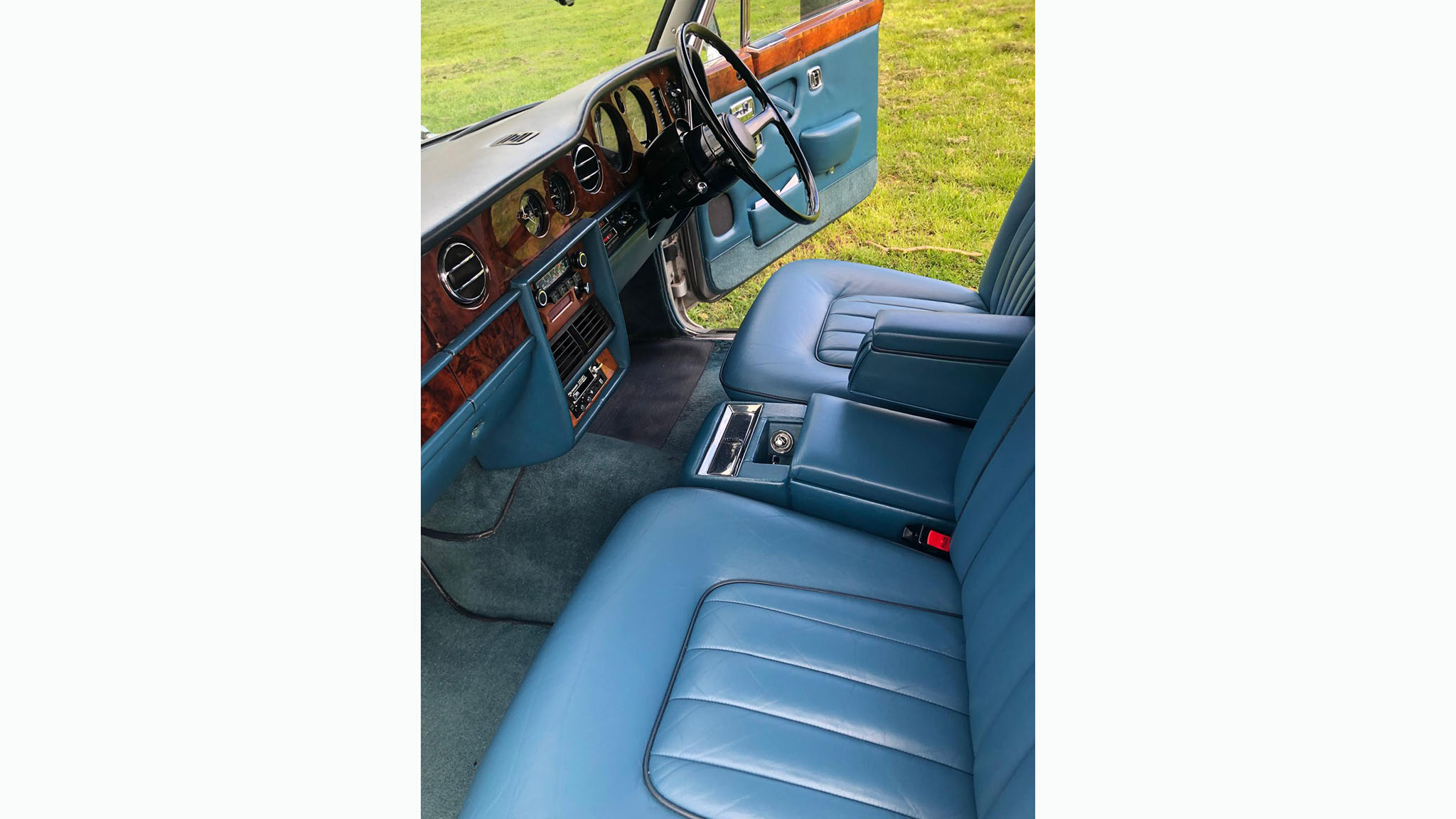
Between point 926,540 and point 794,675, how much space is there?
0.36m

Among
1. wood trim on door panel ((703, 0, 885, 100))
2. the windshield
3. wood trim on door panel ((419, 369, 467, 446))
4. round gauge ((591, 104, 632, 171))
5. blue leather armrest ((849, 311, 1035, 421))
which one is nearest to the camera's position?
wood trim on door panel ((419, 369, 467, 446))

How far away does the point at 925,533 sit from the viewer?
4.15 ft

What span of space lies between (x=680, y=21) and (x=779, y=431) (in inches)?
47.0

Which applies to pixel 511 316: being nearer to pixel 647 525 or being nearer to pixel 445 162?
pixel 445 162

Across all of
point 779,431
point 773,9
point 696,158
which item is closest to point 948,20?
point 773,9

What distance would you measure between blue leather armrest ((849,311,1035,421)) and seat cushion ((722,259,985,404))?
145 mm

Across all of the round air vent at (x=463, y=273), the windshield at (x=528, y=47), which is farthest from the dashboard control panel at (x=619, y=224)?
the windshield at (x=528, y=47)

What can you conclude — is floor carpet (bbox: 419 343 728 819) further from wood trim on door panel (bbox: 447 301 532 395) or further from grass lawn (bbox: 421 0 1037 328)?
Answer: grass lawn (bbox: 421 0 1037 328)

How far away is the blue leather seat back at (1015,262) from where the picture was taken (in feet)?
4.77

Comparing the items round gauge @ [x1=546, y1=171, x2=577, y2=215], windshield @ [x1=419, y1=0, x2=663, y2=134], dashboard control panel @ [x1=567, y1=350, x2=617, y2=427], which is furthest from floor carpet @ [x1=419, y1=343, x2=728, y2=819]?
windshield @ [x1=419, y1=0, x2=663, y2=134]

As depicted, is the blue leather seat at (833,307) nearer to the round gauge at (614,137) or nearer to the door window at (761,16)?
the round gauge at (614,137)

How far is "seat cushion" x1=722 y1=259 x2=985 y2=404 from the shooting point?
1.71 metres

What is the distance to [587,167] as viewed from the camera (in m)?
1.68

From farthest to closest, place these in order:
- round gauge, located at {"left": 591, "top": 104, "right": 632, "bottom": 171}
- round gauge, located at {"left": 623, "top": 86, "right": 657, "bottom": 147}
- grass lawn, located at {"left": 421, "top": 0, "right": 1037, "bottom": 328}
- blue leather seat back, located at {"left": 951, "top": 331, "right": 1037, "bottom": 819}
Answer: grass lawn, located at {"left": 421, "top": 0, "right": 1037, "bottom": 328}
round gauge, located at {"left": 623, "top": 86, "right": 657, "bottom": 147}
round gauge, located at {"left": 591, "top": 104, "right": 632, "bottom": 171}
blue leather seat back, located at {"left": 951, "top": 331, "right": 1037, "bottom": 819}
